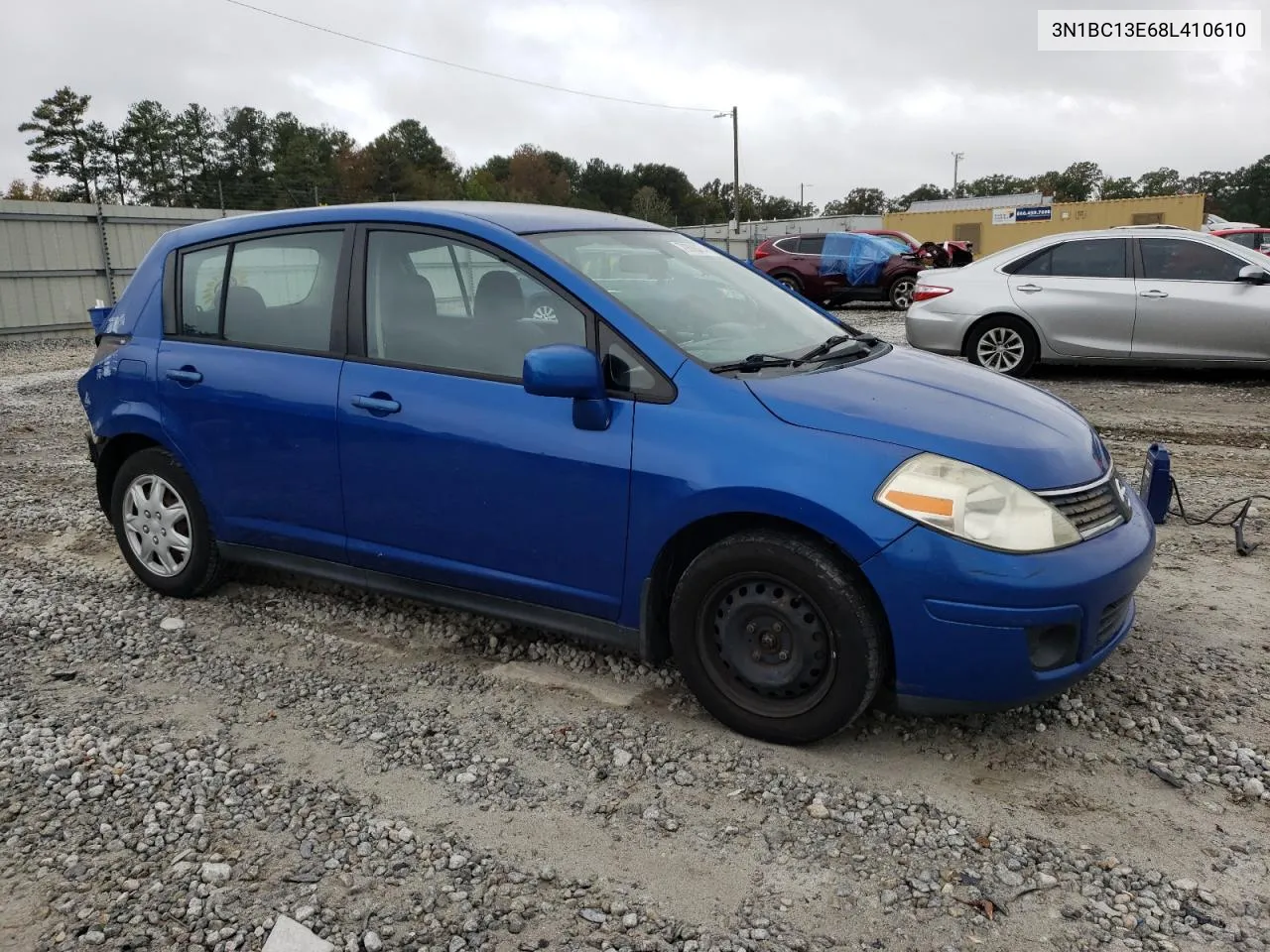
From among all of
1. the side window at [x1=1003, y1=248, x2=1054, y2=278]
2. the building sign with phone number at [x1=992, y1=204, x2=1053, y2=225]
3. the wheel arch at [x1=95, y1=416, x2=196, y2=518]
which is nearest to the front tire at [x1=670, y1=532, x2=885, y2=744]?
the wheel arch at [x1=95, y1=416, x2=196, y2=518]

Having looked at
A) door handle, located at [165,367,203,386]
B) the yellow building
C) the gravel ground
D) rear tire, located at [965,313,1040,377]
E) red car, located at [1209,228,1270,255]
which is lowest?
the gravel ground

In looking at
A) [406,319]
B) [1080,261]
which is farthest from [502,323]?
[1080,261]

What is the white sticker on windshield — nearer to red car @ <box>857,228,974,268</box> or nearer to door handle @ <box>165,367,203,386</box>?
door handle @ <box>165,367,203,386</box>

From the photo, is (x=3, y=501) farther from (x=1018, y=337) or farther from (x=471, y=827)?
(x=1018, y=337)

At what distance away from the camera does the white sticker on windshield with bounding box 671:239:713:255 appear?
4.03 meters

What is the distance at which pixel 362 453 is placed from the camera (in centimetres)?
358

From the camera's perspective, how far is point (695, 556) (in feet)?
10.2

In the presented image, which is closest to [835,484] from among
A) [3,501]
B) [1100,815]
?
[1100,815]

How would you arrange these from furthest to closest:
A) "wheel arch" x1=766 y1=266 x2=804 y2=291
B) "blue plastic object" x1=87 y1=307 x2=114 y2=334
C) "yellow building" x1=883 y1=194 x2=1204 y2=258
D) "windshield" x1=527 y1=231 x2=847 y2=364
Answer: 1. "yellow building" x1=883 y1=194 x2=1204 y2=258
2. "wheel arch" x1=766 y1=266 x2=804 y2=291
3. "blue plastic object" x1=87 y1=307 x2=114 y2=334
4. "windshield" x1=527 y1=231 x2=847 y2=364

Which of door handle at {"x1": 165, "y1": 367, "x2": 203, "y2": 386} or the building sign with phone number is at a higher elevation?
the building sign with phone number

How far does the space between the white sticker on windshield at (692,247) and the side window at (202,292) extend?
6.30 ft

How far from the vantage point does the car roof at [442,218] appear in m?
3.58

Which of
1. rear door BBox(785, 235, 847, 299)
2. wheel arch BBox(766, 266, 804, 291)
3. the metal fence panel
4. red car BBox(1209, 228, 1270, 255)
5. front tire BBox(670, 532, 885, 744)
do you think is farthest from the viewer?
red car BBox(1209, 228, 1270, 255)

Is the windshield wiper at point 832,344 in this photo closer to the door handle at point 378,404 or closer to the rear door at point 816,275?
the door handle at point 378,404
